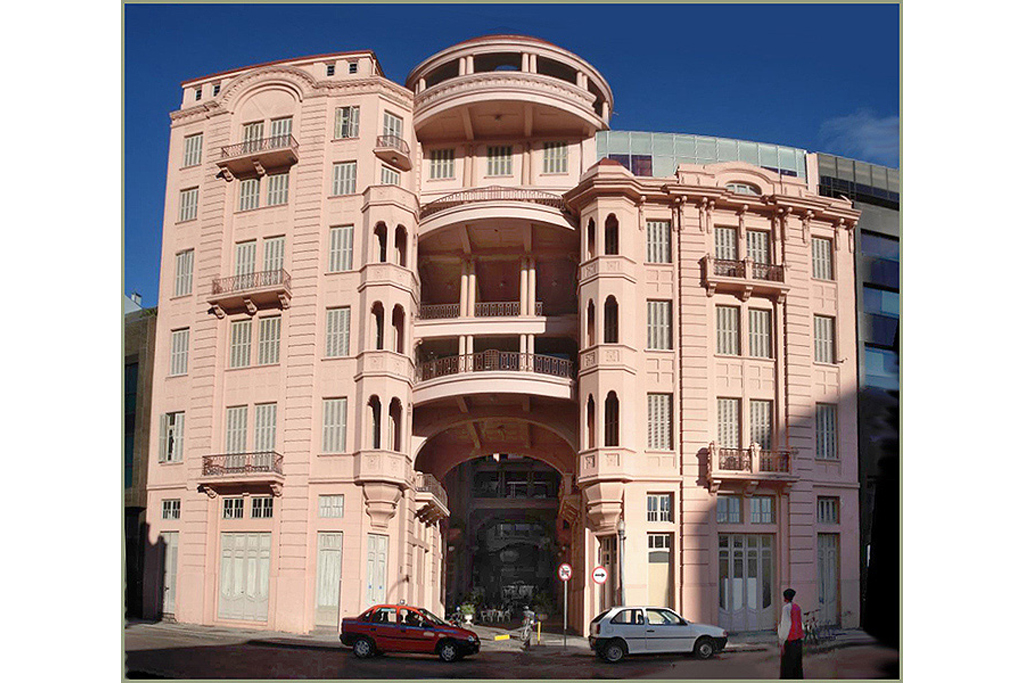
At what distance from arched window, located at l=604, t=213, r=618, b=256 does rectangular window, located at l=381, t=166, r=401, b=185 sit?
5.91 meters

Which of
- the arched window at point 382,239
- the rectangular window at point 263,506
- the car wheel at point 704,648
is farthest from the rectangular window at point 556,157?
the car wheel at point 704,648

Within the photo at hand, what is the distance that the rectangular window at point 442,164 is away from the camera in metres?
30.7

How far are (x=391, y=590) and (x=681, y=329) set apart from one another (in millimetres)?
9584

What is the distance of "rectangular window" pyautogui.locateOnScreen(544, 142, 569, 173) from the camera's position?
3031cm

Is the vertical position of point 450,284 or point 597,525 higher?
point 450,284

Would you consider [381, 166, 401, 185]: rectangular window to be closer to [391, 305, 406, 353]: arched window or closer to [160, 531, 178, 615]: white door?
[391, 305, 406, 353]: arched window

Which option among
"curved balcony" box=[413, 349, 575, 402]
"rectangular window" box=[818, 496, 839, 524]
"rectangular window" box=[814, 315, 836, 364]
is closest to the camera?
"rectangular window" box=[818, 496, 839, 524]

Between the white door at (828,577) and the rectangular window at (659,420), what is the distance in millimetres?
4155

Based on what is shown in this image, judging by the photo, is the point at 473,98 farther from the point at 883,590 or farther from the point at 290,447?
the point at 883,590

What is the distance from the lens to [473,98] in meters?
29.2

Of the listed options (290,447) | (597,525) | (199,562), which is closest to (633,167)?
(597,525)

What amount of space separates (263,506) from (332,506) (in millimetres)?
1661

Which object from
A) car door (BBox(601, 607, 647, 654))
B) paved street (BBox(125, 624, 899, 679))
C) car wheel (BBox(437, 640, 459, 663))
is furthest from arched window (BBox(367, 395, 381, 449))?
car door (BBox(601, 607, 647, 654))

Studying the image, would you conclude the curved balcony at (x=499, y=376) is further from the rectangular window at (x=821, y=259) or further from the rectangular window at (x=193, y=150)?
the rectangular window at (x=193, y=150)
